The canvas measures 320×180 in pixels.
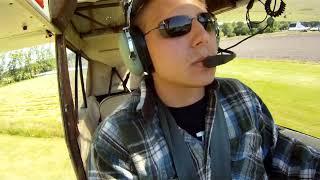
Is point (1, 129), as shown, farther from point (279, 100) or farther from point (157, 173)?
point (157, 173)

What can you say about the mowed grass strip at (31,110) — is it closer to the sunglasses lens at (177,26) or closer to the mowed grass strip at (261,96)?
the mowed grass strip at (261,96)

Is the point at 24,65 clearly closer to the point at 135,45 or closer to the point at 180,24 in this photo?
the point at 135,45

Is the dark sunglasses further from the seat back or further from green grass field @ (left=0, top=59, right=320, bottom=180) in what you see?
green grass field @ (left=0, top=59, right=320, bottom=180)

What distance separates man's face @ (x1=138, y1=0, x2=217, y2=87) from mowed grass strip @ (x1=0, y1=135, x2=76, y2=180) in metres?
6.08

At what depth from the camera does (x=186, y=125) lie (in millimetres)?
1551

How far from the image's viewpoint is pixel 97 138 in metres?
A: 1.50

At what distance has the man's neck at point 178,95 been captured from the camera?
61.9 inches

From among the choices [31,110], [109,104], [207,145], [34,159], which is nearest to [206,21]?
[207,145]

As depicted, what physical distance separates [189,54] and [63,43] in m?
1.69

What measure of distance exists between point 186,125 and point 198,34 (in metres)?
0.31

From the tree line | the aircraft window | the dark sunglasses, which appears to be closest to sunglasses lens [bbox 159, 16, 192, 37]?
the dark sunglasses

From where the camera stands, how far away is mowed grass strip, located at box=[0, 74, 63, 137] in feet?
34.5

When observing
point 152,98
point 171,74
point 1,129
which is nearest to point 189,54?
point 171,74

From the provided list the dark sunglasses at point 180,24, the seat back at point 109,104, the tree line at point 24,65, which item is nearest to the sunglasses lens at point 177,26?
the dark sunglasses at point 180,24
